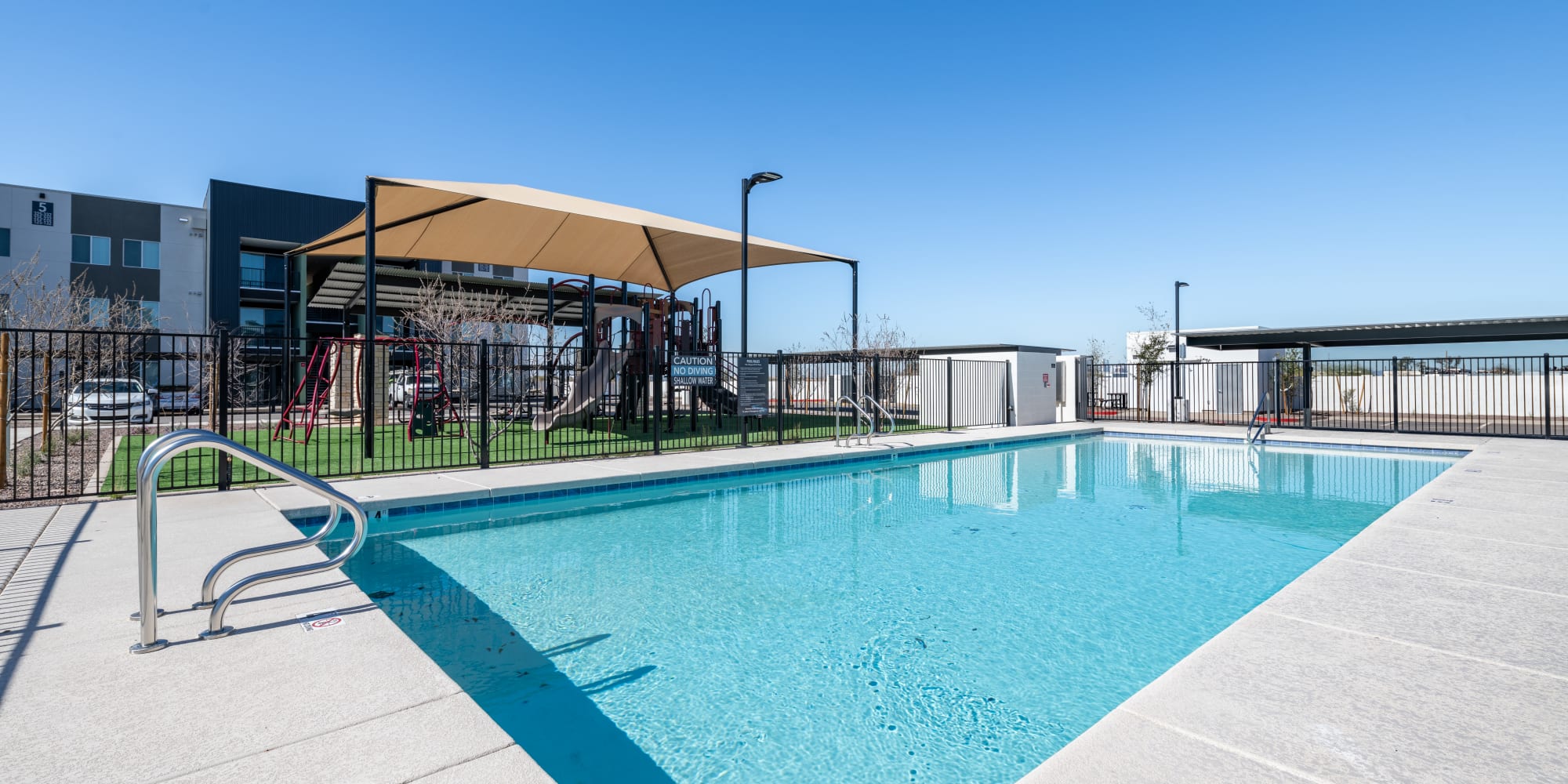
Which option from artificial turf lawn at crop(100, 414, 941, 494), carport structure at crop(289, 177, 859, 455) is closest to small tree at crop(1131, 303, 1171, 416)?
artificial turf lawn at crop(100, 414, 941, 494)

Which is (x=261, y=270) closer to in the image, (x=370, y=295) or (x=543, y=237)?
(x=543, y=237)

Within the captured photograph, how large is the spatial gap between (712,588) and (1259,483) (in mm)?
9035

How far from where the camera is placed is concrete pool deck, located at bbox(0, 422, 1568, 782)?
1.99 m

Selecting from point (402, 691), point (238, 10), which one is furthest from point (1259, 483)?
point (238, 10)

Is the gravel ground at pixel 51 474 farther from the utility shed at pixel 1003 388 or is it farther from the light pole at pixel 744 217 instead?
the utility shed at pixel 1003 388

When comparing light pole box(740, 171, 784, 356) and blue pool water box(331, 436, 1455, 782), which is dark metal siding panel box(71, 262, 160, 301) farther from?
blue pool water box(331, 436, 1455, 782)

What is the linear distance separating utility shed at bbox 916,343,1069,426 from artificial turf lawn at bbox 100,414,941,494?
2.04 m

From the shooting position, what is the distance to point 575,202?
1219 centimetres

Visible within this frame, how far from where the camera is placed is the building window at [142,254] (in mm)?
29172

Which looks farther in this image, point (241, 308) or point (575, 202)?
point (241, 308)

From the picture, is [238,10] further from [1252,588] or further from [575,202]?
[1252,588]

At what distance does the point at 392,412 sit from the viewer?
14.9 meters

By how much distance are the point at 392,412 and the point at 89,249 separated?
82.4ft

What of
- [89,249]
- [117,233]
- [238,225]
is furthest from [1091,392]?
[89,249]
